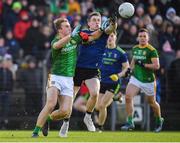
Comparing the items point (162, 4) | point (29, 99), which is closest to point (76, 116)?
point (29, 99)

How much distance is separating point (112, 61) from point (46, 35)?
4759 mm

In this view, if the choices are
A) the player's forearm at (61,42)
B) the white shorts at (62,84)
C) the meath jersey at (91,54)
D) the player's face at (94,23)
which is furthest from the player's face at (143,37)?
the player's forearm at (61,42)

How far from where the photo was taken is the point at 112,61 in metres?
20.5

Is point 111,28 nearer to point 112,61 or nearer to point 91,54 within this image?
point 91,54

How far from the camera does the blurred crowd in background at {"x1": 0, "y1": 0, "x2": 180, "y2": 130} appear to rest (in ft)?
73.9

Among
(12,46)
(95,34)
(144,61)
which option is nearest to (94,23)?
(95,34)

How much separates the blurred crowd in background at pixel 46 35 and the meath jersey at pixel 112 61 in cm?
191

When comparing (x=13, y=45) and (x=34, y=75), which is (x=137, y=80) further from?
(x=13, y=45)

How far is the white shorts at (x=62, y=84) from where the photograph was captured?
15.9 meters

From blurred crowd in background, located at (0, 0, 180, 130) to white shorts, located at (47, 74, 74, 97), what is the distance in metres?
→ 6.28

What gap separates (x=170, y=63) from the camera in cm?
2383

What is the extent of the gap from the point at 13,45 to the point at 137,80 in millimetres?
4978

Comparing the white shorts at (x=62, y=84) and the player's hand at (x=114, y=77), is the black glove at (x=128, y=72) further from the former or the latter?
the white shorts at (x=62, y=84)

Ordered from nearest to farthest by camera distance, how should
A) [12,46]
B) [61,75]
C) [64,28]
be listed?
[64,28] → [61,75] → [12,46]
